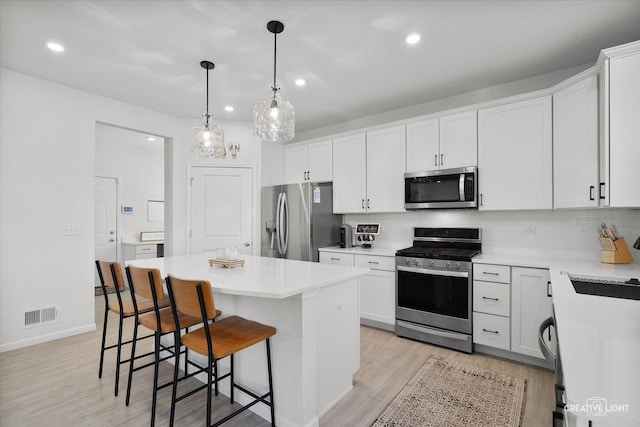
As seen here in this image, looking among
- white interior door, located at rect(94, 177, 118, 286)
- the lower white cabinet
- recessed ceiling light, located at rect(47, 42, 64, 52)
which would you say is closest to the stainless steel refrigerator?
the lower white cabinet

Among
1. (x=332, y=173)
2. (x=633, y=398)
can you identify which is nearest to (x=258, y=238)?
(x=332, y=173)

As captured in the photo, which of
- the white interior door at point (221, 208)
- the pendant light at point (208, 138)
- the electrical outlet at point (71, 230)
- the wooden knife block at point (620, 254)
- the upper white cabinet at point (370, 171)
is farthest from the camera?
the white interior door at point (221, 208)

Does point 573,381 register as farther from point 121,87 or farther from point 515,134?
point 121,87

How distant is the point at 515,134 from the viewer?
296 cm

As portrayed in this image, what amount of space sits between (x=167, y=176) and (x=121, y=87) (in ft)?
4.47

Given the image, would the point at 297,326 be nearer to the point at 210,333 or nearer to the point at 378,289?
the point at 210,333

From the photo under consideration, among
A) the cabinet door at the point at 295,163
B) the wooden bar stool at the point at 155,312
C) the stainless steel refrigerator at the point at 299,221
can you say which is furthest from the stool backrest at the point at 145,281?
the cabinet door at the point at 295,163

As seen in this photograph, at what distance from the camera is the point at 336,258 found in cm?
393

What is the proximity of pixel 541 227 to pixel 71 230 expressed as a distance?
4.98 metres

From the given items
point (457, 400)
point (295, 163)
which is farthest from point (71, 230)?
point (457, 400)

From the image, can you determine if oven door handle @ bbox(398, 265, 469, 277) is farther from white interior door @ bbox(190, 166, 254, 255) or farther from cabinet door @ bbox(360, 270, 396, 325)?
white interior door @ bbox(190, 166, 254, 255)

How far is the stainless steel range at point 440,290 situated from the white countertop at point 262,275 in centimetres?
121

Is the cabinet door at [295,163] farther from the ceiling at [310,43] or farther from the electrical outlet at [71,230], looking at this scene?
the electrical outlet at [71,230]

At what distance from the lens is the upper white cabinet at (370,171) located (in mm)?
3746
